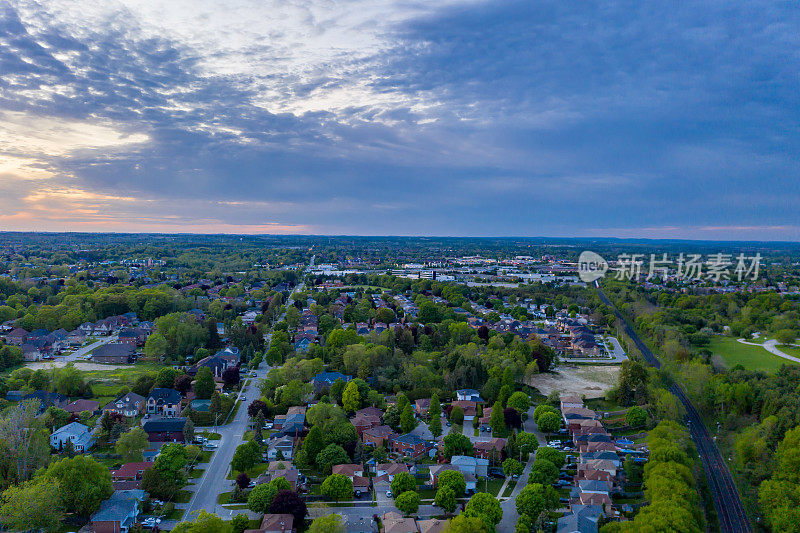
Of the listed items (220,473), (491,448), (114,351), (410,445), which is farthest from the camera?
(114,351)

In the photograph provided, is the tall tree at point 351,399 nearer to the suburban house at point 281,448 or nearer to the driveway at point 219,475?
the suburban house at point 281,448

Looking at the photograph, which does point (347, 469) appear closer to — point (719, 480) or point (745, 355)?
point (719, 480)

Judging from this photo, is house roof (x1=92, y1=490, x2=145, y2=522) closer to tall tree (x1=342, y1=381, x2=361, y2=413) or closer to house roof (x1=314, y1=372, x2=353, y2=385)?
tall tree (x1=342, y1=381, x2=361, y2=413)

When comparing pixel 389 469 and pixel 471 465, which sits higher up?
pixel 471 465

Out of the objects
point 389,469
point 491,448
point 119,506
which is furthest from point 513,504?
point 119,506

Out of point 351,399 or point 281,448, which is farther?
point 351,399

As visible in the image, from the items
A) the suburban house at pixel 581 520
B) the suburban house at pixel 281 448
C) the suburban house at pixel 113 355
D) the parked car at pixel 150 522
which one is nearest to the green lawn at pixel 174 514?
the parked car at pixel 150 522
